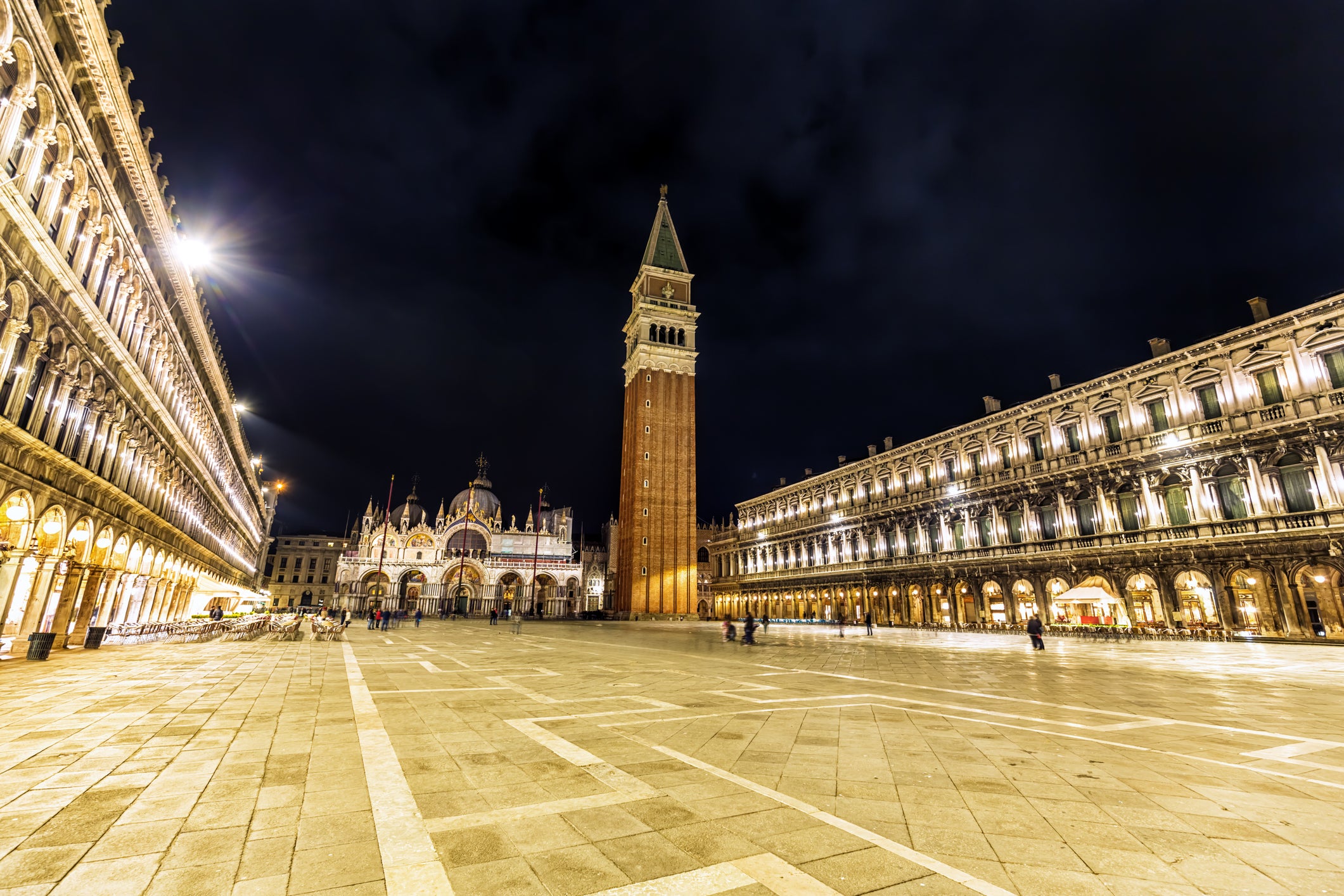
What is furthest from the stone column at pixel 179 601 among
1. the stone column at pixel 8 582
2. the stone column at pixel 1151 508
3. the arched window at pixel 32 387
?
the stone column at pixel 1151 508

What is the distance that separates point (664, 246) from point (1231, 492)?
227 ft

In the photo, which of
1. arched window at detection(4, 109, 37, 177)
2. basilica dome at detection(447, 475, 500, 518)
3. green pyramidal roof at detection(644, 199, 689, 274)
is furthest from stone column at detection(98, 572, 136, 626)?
green pyramidal roof at detection(644, 199, 689, 274)

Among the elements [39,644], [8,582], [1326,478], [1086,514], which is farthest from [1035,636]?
[8,582]

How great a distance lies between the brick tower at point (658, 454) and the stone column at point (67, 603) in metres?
53.4

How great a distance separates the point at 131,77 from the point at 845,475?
53684mm

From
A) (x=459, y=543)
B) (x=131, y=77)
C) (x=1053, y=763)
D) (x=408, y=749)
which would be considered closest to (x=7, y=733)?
(x=408, y=749)

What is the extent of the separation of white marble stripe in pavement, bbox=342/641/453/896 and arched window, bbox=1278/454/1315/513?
37974mm

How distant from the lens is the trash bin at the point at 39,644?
47.4 feet

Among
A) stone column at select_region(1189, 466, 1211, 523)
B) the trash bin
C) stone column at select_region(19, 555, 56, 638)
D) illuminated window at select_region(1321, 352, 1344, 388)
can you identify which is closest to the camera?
the trash bin

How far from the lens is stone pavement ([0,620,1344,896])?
12.0ft

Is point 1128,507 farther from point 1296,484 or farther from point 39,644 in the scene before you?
point 39,644

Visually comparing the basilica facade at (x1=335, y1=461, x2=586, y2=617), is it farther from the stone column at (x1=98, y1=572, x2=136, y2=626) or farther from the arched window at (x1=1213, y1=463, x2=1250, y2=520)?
the arched window at (x1=1213, y1=463, x2=1250, y2=520)

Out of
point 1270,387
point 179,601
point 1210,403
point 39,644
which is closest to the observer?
point 39,644

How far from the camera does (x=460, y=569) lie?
69750 millimetres
